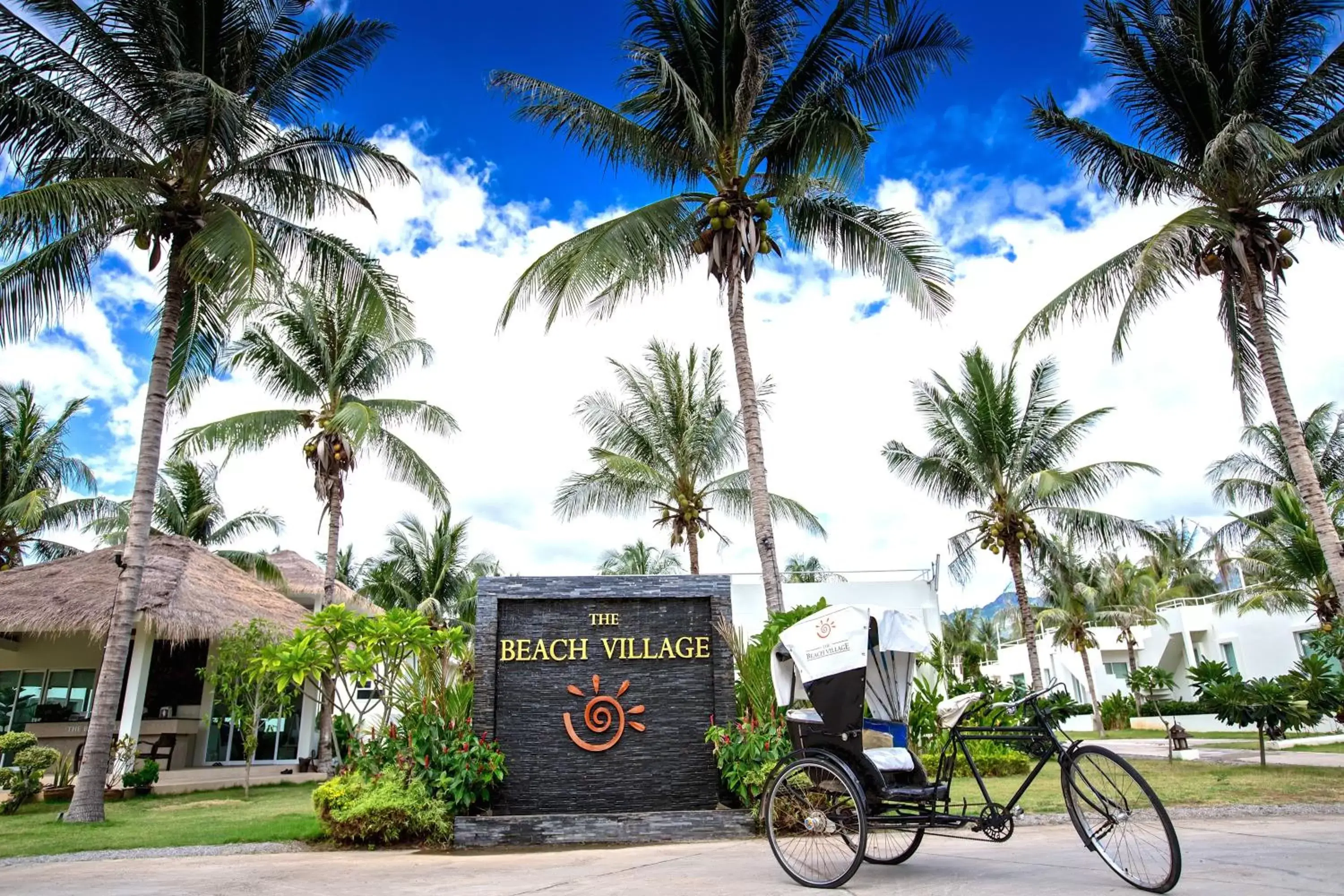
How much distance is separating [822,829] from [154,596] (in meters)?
15.0

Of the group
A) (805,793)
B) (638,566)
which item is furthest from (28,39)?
(638,566)

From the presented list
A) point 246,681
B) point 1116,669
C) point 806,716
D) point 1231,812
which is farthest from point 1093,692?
point 806,716

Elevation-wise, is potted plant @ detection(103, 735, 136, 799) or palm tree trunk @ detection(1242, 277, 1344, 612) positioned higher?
palm tree trunk @ detection(1242, 277, 1344, 612)

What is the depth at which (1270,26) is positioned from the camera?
11.3 metres

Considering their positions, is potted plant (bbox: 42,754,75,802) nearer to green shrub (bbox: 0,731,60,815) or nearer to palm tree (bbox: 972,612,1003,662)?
green shrub (bbox: 0,731,60,815)

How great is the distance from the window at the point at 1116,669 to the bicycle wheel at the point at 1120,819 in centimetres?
3438

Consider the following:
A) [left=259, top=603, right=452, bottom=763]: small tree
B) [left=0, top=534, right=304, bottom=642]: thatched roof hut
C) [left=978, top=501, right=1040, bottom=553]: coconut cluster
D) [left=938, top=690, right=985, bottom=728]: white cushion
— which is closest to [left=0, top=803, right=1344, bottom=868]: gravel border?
[left=259, top=603, right=452, bottom=763]: small tree

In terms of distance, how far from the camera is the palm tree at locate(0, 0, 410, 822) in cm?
987

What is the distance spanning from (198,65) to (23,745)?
1053 cm

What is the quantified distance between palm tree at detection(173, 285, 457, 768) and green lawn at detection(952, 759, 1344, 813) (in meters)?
12.9

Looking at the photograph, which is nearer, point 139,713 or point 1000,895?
point 1000,895

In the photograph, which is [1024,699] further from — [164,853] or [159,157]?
[159,157]

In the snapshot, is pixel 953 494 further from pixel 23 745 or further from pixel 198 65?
pixel 23 745

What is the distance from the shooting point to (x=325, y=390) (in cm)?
1781
